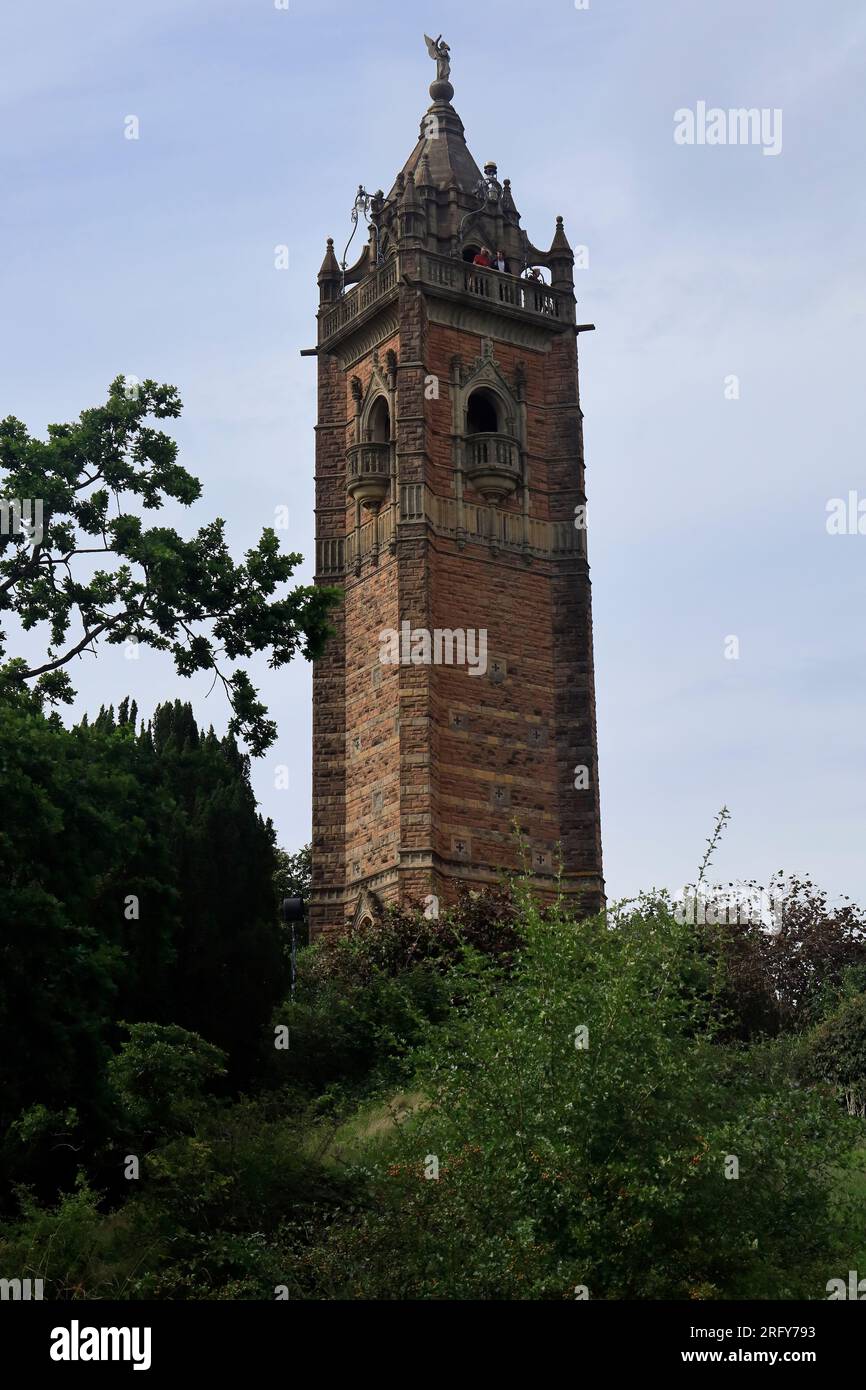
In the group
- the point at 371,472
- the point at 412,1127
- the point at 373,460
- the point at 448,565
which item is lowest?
the point at 412,1127

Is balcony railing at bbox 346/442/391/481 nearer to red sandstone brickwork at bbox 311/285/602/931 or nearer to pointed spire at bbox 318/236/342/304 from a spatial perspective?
red sandstone brickwork at bbox 311/285/602/931

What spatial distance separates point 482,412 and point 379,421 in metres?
2.84

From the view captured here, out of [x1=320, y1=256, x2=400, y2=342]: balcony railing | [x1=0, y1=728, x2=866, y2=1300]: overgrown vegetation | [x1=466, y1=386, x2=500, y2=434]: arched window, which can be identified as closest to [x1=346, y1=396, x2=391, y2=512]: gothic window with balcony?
[x1=466, y1=386, x2=500, y2=434]: arched window

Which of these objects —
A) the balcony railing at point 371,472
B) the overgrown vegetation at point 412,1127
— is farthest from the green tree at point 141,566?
the balcony railing at point 371,472

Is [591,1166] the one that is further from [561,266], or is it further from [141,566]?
[561,266]

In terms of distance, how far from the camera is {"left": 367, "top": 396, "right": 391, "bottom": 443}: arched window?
5106 centimetres

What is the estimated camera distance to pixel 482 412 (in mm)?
52406

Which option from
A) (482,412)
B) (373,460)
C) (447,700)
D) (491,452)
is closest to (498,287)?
(482,412)

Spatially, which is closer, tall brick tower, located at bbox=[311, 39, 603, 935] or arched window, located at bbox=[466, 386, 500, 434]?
tall brick tower, located at bbox=[311, 39, 603, 935]

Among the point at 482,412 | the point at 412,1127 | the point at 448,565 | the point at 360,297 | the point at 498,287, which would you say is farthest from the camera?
the point at 482,412

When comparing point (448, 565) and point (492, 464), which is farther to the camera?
point (492, 464)

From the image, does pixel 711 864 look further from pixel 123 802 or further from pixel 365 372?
pixel 365 372

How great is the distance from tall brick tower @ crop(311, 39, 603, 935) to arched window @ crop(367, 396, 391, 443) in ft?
0.13

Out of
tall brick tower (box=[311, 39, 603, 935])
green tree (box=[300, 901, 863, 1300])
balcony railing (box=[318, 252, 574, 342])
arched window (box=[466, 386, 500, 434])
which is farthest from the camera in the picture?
arched window (box=[466, 386, 500, 434])
